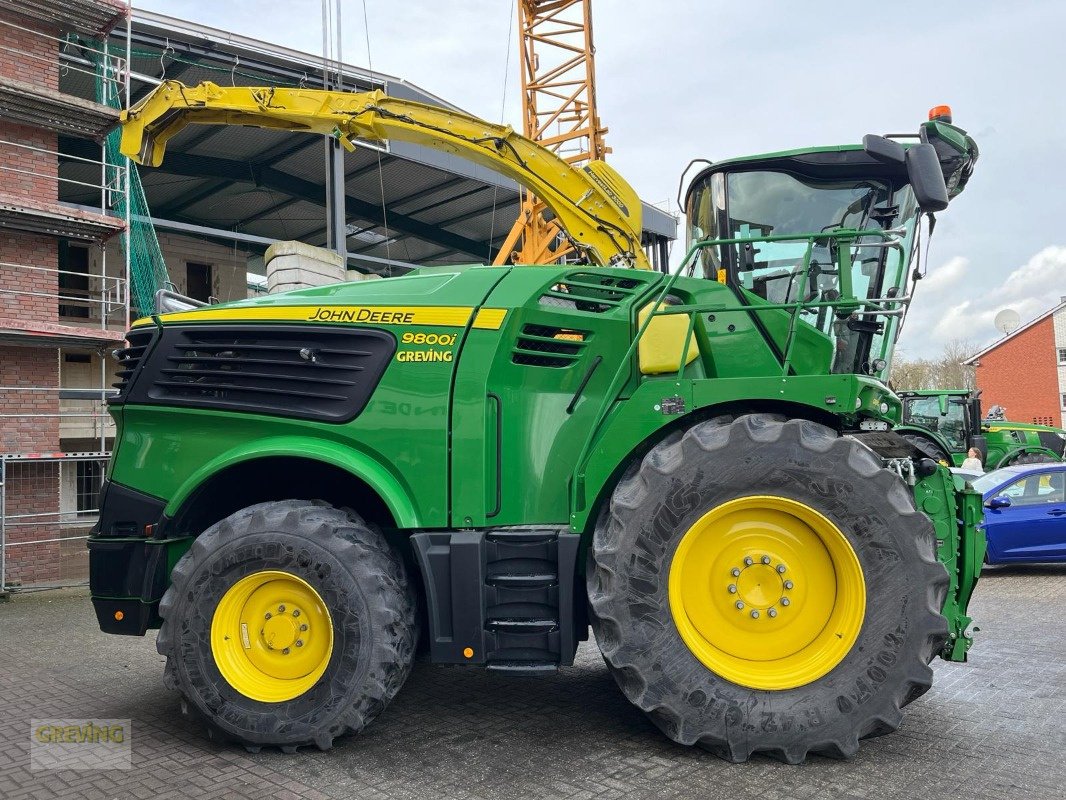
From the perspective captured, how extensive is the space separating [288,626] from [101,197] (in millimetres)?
13946

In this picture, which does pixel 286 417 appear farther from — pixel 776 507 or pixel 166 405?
pixel 776 507

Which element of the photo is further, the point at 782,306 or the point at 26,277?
the point at 26,277

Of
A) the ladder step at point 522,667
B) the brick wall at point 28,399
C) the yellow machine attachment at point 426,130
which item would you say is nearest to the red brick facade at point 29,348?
the brick wall at point 28,399

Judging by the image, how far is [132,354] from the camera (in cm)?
494

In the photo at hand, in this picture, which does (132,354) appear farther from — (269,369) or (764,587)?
(764,587)

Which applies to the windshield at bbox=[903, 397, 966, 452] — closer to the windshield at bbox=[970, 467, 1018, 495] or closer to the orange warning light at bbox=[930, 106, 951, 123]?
the windshield at bbox=[970, 467, 1018, 495]

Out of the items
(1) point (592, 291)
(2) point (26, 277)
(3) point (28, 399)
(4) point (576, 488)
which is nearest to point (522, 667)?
(4) point (576, 488)

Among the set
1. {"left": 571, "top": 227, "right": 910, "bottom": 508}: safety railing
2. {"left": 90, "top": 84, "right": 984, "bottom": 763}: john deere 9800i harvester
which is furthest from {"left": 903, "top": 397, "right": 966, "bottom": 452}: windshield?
{"left": 90, "top": 84, "right": 984, "bottom": 763}: john deere 9800i harvester

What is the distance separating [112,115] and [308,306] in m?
10.0

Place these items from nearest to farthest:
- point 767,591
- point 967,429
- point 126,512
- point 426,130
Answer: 1. point 767,591
2. point 126,512
3. point 426,130
4. point 967,429

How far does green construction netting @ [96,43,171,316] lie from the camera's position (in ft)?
43.2

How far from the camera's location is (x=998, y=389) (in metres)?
48.7

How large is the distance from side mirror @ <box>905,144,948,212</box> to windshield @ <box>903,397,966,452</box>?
15.8 meters

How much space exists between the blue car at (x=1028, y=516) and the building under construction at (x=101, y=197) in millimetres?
8712
